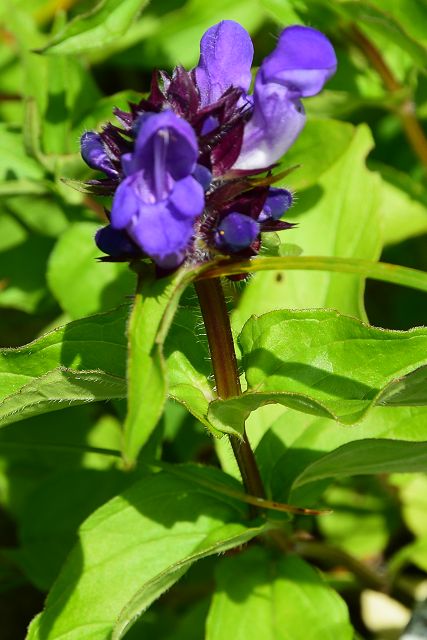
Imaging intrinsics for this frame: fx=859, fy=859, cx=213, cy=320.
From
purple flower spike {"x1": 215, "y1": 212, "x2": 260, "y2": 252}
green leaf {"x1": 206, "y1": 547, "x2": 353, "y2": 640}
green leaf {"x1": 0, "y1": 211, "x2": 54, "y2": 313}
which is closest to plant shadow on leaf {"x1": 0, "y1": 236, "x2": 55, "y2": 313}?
green leaf {"x1": 0, "y1": 211, "x2": 54, "y2": 313}

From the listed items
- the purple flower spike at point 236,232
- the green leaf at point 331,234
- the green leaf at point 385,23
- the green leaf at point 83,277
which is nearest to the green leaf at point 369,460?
the green leaf at point 331,234

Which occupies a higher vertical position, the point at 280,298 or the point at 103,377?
the point at 103,377

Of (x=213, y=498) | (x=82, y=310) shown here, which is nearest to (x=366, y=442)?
(x=213, y=498)

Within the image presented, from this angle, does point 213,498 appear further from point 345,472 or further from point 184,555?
point 345,472

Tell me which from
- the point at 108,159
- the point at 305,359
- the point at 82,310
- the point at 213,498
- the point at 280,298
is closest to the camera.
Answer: the point at 108,159

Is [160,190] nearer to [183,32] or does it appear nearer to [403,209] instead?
[403,209]

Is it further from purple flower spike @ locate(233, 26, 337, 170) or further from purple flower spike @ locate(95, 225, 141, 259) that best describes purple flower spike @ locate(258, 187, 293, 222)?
purple flower spike @ locate(95, 225, 141, 259)

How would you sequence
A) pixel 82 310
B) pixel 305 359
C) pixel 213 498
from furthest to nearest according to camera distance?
pixel 82 310 → pixel 213 498 → pixel 305 359
